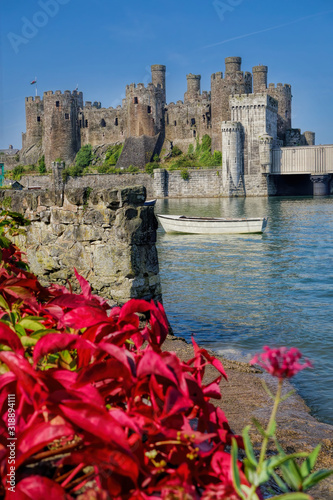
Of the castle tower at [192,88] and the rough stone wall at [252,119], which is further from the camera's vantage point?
the castle tower at [192,88]

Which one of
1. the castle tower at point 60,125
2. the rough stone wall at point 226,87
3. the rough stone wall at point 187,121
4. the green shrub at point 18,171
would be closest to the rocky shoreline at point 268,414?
the rough stone wall at point 226,87

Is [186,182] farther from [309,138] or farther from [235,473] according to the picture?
[235,473]

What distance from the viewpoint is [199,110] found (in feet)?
225

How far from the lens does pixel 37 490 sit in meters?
1.00

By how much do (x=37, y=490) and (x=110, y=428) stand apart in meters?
0.16

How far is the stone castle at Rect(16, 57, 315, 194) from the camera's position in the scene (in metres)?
58.5

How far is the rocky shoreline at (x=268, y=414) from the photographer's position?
363 cm

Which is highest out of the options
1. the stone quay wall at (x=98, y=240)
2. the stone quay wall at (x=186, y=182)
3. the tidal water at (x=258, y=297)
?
the stone quay wall at (x=186, y=182)

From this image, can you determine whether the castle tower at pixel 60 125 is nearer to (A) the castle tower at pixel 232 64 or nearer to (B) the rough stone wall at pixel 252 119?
(A) the castle tower at pixel 232 64

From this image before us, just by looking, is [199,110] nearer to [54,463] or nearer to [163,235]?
[163,235]

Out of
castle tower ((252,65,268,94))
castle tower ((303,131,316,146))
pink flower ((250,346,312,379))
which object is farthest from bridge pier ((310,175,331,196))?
pink flower ((250,346,312,379))

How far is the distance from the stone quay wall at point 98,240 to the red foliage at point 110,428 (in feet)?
15.2

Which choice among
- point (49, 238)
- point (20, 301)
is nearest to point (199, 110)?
point (49, 238)

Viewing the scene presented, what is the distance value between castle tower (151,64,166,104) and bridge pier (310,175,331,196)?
887 inches
